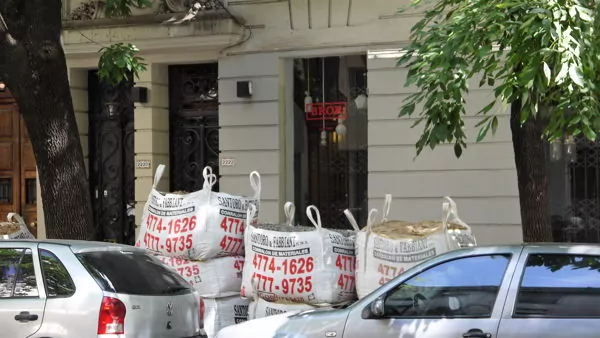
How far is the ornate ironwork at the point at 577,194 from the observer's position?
499 inches

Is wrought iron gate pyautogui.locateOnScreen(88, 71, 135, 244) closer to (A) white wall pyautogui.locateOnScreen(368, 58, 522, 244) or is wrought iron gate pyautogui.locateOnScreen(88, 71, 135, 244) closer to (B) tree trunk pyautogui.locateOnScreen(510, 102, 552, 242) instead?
(A) white wall pyautogui.locateOnScreen(368, 58, 522, 244)

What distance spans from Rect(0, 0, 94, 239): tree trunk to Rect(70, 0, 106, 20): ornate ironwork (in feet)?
15.6

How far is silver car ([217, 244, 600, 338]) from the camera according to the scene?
567cm

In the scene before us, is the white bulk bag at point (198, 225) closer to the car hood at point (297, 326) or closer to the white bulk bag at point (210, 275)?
the white bulk bag at point (210, 275)

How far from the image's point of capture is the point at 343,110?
14.0m

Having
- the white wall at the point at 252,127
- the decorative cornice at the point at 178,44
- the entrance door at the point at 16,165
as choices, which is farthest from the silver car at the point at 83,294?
the entrance door at the point at 16,165

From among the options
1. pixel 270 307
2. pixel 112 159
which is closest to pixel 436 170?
pixel 270 307

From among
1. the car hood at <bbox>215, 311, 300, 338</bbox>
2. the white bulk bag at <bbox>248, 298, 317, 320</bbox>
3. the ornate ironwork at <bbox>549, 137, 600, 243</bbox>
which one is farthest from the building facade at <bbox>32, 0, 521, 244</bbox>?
the car hood at <bbox>215, 311, 300, 338</bbox>

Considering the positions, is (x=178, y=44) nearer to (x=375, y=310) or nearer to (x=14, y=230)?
(x=14, y=230)

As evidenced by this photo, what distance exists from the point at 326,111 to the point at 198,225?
212 inches

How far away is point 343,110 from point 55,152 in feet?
18.6

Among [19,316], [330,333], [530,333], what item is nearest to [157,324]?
[19,316]

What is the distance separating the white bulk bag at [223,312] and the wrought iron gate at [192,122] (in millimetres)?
5613

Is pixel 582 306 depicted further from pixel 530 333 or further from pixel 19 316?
pixel 19 316
